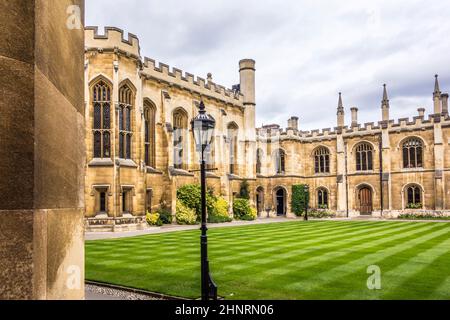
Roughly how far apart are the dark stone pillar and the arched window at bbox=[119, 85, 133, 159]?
70.3ft

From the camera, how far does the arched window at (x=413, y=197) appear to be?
3769 centimetres

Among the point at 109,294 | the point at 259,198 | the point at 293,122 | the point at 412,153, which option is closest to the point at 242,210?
the point at 259,198

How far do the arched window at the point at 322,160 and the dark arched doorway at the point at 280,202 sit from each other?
4.81m

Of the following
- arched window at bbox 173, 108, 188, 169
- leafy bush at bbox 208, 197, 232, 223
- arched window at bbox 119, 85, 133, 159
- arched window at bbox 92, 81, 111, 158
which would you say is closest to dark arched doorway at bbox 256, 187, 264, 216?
leafy bush at bbox 208, 197, 232, 223

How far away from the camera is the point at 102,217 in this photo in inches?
903

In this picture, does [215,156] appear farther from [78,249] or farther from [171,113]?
[78,249]

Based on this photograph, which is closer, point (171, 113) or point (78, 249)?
point (78, 249)

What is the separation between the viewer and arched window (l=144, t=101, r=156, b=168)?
2909cm

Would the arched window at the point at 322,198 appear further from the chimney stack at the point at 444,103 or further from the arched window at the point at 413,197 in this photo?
the chimney stack at the point at 444,103

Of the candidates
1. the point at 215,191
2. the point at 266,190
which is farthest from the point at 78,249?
the point at 266,190

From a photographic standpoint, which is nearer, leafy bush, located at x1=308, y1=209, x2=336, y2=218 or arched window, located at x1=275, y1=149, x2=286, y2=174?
leafy bush, located at x1=308, y1=209, x2=336, y2=218

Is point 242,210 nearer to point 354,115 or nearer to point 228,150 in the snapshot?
point 228,150

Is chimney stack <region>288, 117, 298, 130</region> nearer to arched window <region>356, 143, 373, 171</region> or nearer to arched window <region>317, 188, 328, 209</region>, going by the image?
arched window <region>356, 143, 373, 171</region>
